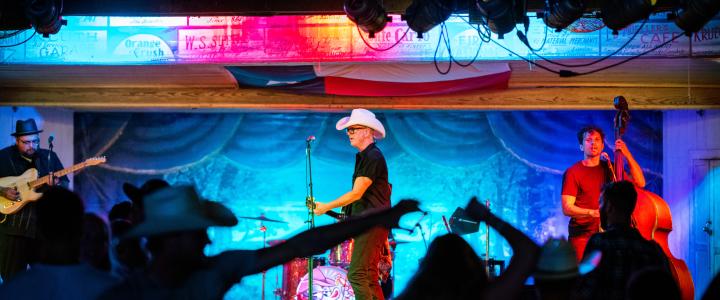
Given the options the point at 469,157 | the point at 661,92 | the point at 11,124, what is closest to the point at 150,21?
the point at 11,124

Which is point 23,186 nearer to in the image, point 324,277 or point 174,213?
point 324,277

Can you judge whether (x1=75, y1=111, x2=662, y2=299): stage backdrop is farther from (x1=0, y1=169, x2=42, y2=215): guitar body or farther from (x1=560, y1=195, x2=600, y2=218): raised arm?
(x1=560, y1=195, x2=600, y2=218): raised arm

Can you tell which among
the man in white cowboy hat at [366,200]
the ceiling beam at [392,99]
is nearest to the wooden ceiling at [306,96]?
the ceiling beam at [392,99]

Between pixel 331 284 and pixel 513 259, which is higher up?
pixel 513 259

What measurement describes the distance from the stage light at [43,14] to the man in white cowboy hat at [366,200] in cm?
283

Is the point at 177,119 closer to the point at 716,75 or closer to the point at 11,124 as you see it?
the point at 11,124

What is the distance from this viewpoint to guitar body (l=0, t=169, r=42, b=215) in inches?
350

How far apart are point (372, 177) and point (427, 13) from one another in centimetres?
153

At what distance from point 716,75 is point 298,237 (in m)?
7.64

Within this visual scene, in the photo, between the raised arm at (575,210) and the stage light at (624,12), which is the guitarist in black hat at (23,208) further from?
the stage light at (624,12)

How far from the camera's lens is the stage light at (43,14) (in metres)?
7.40

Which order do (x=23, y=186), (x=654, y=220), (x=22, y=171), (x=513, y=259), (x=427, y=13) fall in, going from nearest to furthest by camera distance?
(x=513, y=259), (x=654, y=220), (x=427, y=13), (x=23, y=186), (x=22, y=171)

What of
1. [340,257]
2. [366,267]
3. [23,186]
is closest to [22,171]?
[23,186]

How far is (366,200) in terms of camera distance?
7.67 metres
